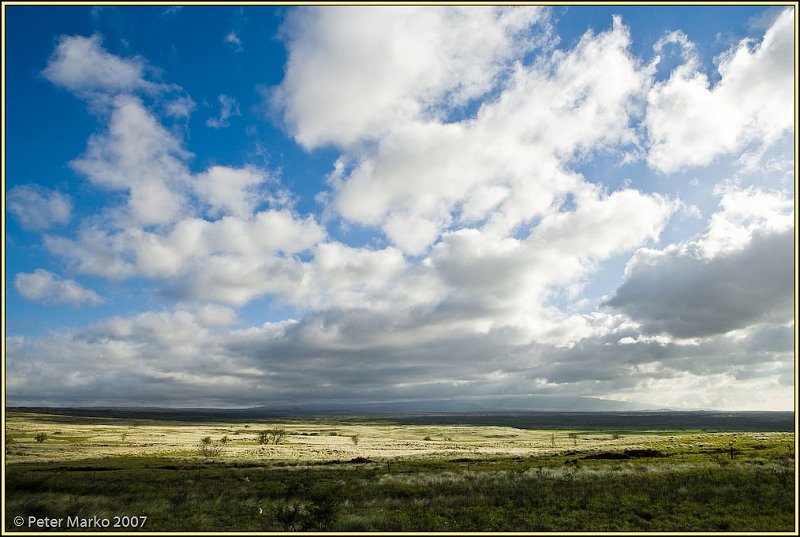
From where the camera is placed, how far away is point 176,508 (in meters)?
28.2

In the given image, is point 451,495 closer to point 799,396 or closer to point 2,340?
point 799,396

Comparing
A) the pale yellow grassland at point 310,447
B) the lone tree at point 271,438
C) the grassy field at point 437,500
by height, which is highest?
the grassy field at point 437,500

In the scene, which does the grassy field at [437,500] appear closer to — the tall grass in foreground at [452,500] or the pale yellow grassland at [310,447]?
the tall grass in foreground at [452,500]

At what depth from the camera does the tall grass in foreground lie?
23766 mm

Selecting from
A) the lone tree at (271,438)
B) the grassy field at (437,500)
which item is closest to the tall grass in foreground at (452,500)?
the grassy field at (437,500)

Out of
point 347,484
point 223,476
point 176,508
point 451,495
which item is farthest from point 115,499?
point 451,495

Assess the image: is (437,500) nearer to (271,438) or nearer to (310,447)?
(310,447)

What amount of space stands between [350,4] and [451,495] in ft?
97.9

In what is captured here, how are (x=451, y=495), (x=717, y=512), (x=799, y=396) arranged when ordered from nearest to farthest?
(x=799, y=396)
(x=717, y=512)
(x=451, y=495)

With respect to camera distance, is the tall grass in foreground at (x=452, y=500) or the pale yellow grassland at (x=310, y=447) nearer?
the tall grass in foreground at (x=452, y=500)

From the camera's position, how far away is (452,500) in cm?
2870

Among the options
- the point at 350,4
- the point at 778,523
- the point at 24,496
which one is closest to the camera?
the point at 350,4

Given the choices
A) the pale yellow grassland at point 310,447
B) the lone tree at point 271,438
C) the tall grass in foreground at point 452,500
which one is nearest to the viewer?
the tall grass in foreground at point 452,500

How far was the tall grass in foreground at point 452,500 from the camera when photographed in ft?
78.0
